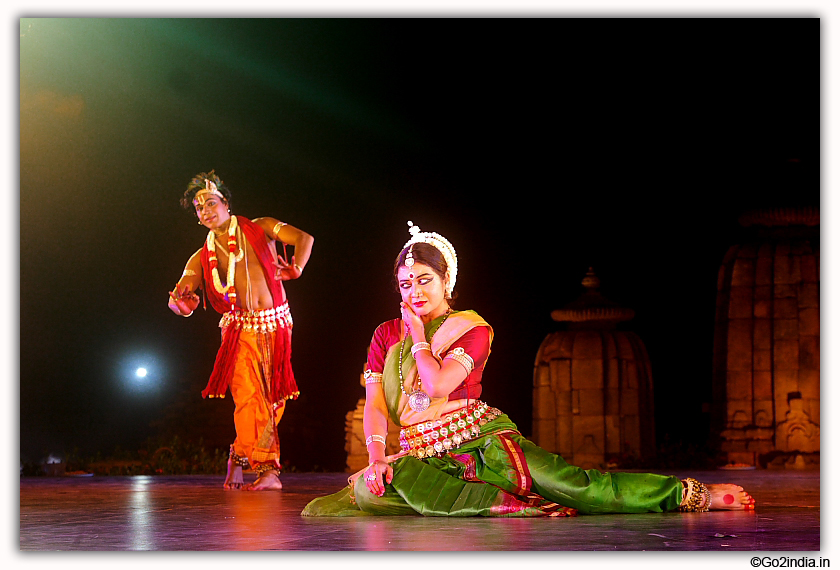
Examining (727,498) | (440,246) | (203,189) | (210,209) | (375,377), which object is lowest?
(727,498)

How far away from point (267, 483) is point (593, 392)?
10.4 ft

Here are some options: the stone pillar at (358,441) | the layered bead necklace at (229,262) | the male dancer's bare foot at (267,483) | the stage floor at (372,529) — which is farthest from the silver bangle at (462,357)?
the stone pillar at (358,441)

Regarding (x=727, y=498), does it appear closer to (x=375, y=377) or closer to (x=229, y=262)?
(x=375, y=377)

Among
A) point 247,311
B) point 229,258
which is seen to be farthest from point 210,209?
point 247,311

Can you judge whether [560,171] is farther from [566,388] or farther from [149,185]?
[149,185]

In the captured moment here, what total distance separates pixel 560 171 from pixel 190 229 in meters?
2.42

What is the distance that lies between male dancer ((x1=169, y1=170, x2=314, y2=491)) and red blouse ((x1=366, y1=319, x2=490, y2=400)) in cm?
181

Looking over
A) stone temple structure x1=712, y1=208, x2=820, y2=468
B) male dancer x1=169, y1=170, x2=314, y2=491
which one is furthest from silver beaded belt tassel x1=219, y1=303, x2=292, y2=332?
stone temple structure x1=712, y1=208, x2=820, y2=468

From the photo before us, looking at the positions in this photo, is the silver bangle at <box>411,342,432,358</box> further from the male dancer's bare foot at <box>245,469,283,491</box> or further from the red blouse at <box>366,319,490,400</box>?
the male dancer's bare foot at <box>245,469,283,491</box>

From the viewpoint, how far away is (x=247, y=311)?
5.89 meters

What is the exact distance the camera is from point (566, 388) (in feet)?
27.0

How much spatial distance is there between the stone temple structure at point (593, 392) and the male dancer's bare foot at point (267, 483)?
9.37ft

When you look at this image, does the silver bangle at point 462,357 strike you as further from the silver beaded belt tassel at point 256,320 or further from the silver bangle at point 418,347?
the silver beaded belt tassel at point 256,320

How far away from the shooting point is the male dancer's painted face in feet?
19.3
